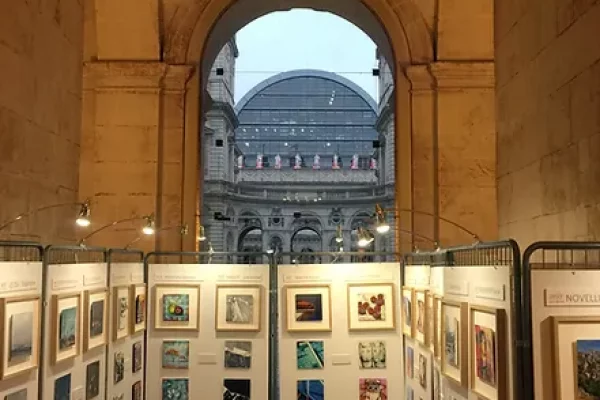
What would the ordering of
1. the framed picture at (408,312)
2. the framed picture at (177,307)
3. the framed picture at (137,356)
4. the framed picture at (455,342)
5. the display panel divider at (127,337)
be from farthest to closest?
1. the framed picture at (177,307)
2. the framed picture at (137,356)
3. the framed picture at (408,312)
4. the display panel divider at (127,337)
5. the framed picture at (455,342)

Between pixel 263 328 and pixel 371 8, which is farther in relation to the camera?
pixel 371 8

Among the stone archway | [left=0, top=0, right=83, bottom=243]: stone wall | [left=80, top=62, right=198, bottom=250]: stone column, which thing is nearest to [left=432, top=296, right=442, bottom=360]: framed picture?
[left=0, top=0, right=83, bottom=243]: stone wall

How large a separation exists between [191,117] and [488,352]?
28.9 ft

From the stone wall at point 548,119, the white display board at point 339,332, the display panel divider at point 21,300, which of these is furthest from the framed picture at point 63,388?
the stone wall at point 548,119

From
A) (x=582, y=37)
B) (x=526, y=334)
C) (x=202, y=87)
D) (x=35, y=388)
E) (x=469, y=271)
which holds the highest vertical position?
(x=202, y=87)

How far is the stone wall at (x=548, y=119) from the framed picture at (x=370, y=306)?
170 cm

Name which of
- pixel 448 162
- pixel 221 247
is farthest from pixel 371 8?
pixel 221 247

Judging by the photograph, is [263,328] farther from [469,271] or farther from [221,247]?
[221,247]

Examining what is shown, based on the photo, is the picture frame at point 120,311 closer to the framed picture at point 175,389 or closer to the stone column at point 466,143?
the framed picture at point 175,389

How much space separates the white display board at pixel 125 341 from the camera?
7.58 metres

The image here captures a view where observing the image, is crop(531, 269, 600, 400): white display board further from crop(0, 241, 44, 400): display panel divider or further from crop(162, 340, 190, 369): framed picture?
crop(162, 340, 190, 369): framed picture

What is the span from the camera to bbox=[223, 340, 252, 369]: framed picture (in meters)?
8.59

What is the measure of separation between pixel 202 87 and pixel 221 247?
104 feet

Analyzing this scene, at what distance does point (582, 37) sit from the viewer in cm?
561
